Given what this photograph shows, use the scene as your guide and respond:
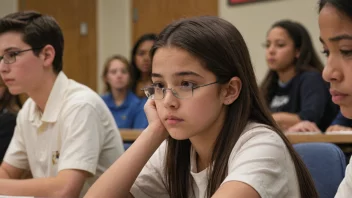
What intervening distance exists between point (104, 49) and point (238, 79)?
5.50 m

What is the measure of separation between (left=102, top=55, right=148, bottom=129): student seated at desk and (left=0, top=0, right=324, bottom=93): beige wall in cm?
108

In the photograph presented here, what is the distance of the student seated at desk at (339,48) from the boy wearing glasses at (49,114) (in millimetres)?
1063

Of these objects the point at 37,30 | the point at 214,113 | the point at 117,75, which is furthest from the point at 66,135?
the point at 117,75

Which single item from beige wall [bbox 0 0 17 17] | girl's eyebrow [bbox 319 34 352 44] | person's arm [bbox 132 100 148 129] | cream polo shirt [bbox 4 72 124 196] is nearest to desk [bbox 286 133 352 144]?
cream polo shirt [bbox 4 72 124 196]

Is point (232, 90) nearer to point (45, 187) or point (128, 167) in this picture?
point (128, 167)

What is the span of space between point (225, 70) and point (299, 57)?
2.46 m

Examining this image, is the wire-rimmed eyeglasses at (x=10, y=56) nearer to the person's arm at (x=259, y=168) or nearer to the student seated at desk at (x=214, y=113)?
the student seated at desk at (x=214, y=113)

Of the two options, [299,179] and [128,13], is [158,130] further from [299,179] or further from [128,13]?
[128,13]

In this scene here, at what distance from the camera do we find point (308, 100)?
11.6ft

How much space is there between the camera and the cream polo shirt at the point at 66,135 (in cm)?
193

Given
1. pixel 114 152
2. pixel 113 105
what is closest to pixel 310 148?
pixel 114 152

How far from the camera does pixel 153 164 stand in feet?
5.29

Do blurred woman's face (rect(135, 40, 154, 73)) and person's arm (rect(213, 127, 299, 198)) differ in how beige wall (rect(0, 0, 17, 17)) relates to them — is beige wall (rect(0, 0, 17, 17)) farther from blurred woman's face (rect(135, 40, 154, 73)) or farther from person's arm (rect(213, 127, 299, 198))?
person's arm (rect(213, 127, 299, 198))

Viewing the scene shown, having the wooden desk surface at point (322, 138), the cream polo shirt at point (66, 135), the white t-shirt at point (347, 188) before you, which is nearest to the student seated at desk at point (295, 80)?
the wooden desk surface at point (322, 138)
